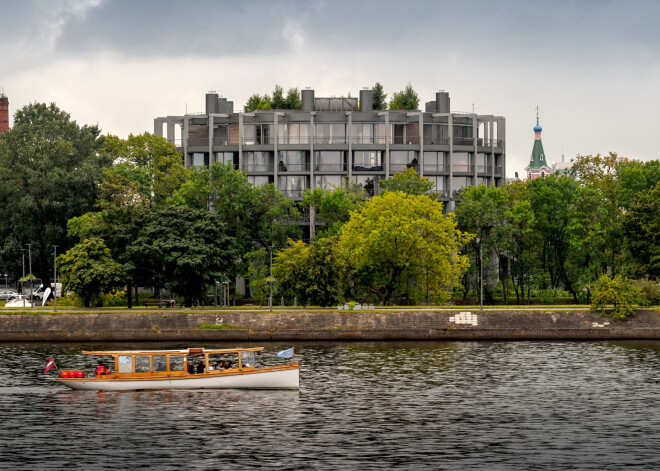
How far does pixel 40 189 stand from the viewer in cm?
13688

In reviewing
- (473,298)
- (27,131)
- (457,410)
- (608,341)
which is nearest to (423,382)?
(457,410)

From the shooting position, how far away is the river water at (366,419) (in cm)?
4228

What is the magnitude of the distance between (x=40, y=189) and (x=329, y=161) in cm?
4732

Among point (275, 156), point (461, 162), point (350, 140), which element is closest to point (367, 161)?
point (350, 140)

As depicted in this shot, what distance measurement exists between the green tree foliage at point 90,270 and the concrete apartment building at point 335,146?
167 feet

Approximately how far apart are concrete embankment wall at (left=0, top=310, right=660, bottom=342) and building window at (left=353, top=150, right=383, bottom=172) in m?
62.0

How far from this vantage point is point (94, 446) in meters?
44.9

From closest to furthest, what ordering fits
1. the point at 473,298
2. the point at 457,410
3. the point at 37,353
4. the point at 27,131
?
the point at 457,410, the point at 37,353, the point at 473,298, the point at 27,131

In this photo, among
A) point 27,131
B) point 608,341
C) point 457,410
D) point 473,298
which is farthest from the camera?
point 27,131

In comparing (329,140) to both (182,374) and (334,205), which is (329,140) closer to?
(334,205)

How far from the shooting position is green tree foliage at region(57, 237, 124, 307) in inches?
4043

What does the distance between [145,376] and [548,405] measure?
2606cm

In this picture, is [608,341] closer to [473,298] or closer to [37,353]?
[473,298]

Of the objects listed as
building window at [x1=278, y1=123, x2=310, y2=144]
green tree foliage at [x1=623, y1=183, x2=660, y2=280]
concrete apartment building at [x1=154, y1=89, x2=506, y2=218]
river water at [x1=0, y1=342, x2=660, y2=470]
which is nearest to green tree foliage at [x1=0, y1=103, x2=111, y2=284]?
concrete apartment building at [x1=154, y1=89, x2=506, y2=218]
